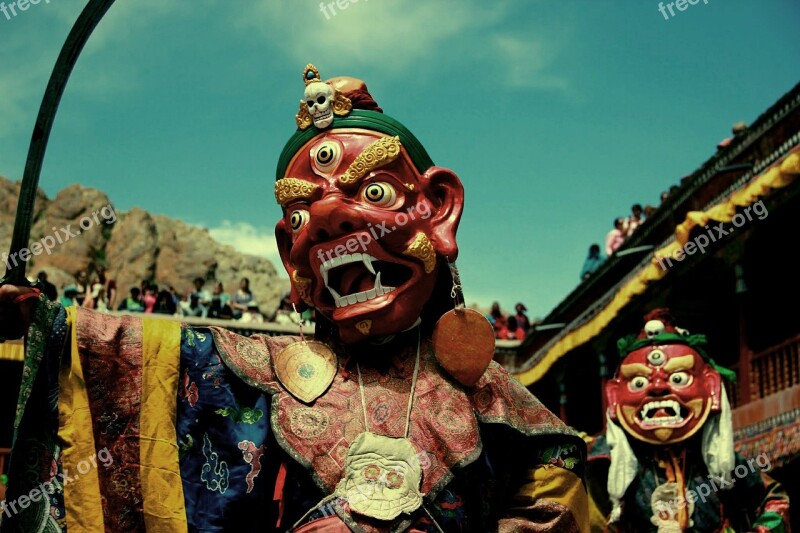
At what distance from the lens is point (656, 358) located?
9320mm

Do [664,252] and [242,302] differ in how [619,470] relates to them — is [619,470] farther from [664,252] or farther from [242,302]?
[242,302]

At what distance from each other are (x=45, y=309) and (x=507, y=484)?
6.54 ft

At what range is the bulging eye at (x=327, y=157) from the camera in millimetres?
5594

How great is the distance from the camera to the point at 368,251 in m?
5.45

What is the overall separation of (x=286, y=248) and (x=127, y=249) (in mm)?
37665

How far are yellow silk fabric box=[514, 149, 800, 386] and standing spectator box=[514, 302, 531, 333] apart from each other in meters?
2.32

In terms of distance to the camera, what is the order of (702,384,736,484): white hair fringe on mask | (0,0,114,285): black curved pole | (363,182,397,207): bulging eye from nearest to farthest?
1. (0,0,114,285): black curved pole
2. (363,182,397,207): bulging eye
3. (702,384,736,484): white hair fringe on mask

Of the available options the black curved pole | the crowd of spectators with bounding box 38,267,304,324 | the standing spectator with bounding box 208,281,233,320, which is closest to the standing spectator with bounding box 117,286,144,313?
the crowd of spectators with bounding box 38,267,304,324

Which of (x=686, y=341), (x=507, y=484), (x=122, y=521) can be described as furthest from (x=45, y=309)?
(x=686, y=341)

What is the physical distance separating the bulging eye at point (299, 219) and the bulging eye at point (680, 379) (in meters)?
4.38

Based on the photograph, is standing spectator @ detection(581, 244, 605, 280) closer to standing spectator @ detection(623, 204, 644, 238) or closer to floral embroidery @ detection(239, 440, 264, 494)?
standing spectator @ detection(623, 204, 644, 238)

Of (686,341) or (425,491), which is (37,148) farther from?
(686,341)

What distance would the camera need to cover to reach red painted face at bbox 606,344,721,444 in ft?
29.6

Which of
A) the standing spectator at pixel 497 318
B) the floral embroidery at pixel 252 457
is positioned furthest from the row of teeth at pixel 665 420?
the standing spectator at pixel 497 318
